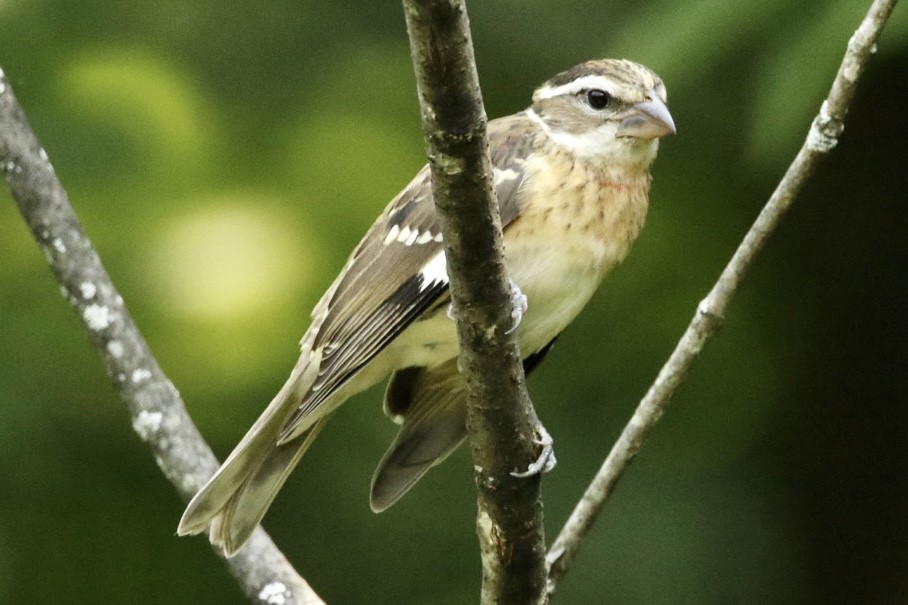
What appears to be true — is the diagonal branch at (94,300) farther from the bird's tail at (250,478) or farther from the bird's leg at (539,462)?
the bird's leg at (539,462)

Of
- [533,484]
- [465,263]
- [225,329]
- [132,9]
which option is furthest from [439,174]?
[132,9]

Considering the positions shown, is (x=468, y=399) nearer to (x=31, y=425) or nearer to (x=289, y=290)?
(x=289, y=290)

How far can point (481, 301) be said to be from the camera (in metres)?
2.13

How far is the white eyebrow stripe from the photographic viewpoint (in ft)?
10.7

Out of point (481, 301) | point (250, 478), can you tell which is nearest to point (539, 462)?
point (481, 301)

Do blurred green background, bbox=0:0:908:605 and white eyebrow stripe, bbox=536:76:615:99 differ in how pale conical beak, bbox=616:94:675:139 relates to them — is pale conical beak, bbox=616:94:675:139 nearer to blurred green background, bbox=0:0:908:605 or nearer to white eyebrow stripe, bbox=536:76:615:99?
white eyebrow stripe, bbox=536:76:615:99

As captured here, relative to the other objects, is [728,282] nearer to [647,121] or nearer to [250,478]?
[647,121]

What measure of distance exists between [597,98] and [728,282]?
759 millimetres

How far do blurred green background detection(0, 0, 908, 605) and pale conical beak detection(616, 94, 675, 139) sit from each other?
1.66 ft

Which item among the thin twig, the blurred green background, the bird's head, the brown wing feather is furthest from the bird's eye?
the thin twig

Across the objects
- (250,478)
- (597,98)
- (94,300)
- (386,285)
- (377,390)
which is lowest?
(377,390)

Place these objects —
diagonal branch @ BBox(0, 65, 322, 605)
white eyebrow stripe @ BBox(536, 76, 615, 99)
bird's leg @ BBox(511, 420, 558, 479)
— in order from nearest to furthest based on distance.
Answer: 1. bird's leg @ BBox(511, 420, 558, 479)
2. diagonal branch @ BBox(0, 65, 322, 605)
3. white eyebrow stripe @ BBox(536, 76, 615, 99)

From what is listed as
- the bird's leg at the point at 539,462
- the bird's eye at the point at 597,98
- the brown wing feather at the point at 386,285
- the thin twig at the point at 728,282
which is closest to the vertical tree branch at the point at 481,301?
the bird's leg at the point at 539,462

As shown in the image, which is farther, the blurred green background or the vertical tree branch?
the blurred green background
